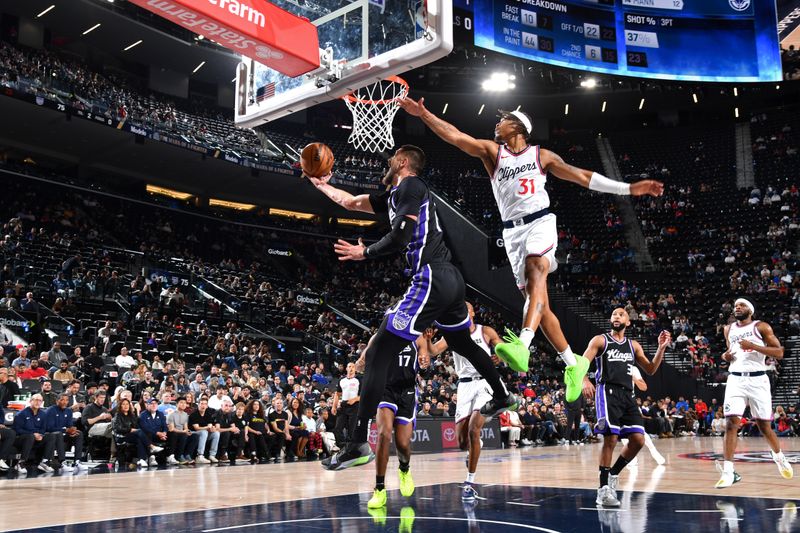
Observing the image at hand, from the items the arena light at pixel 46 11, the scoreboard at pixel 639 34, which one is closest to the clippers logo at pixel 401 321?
the scoreboard at pixel 639 34

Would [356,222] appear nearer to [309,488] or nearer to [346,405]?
[346,405]

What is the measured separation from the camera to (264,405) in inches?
599

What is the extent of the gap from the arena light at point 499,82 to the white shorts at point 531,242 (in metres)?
27.0

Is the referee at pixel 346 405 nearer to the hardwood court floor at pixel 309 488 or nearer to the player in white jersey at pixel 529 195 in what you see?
the hardwood court floor at pixel 309 488

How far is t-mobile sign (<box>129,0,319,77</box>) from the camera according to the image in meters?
5.98

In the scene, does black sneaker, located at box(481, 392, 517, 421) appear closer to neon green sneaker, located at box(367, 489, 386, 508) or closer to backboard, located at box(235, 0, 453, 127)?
neon green sneaker, located at box(367, 489, 386, 508)

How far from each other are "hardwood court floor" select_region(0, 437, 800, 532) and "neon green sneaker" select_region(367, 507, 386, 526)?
0.29 ft

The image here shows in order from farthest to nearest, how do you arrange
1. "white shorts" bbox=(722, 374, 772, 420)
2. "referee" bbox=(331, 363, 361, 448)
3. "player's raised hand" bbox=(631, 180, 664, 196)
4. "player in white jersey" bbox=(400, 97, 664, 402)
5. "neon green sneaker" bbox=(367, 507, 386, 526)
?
"referee" bbox=(331, 363, 361, 448) < "white shorts" bbox=(722, 374, 772, 420) < "neon green sneaker" bbox=(367, 507, 386, 526) < "player in white jersey" bbox=(400, 97, 664, 402) < "player's raised hand" bbox=(631, 180, 664, 196)

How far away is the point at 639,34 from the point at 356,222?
18981 mm

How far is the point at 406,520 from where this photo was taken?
5688mm

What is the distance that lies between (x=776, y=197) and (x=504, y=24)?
16111 mm

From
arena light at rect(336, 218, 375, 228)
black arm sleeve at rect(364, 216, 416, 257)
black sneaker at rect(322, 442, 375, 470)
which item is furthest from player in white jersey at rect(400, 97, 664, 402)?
arena light at rect(336, 218, 375, 228)

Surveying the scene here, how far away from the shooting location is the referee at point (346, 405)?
13.4 meters

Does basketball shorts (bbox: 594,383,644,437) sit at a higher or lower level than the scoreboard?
lower
